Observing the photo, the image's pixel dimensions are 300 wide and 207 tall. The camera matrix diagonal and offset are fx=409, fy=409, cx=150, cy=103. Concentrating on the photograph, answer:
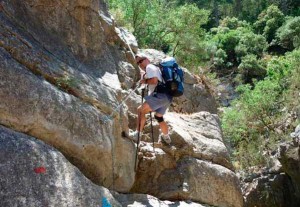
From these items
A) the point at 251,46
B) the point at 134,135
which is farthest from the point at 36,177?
the point at 251,46

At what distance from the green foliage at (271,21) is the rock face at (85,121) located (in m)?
33.9

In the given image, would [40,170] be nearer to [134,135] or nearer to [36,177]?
[36,177]

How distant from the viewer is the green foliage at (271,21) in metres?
42.3

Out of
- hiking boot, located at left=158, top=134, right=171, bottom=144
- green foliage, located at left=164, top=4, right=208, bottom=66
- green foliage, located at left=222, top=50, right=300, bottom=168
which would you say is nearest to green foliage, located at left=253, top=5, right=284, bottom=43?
green foliage, located at left=222, top=50, right=300, bottom=168

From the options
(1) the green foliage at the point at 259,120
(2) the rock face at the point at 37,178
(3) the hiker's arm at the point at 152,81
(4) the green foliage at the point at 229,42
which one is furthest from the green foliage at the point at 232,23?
(2) the rock face at the point at 37,178

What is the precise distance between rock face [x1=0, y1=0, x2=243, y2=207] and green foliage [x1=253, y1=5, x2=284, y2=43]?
3395cm

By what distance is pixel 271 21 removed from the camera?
1661 inches

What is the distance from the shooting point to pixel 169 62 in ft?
25.6

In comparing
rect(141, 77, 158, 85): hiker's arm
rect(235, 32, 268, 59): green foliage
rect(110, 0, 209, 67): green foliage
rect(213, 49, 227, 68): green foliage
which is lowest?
rect(141, 77, 158, 85): hiker's arm

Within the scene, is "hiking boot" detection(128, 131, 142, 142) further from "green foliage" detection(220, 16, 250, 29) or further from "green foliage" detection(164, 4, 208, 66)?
"green foliage" detection(220, 16, 250, 29)

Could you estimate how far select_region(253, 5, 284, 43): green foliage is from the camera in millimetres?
42281

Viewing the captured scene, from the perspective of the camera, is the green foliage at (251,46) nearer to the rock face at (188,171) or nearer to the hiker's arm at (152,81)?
the rock face at (188,171)

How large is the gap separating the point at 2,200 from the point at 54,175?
2.73ft

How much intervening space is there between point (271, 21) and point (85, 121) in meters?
39.0
